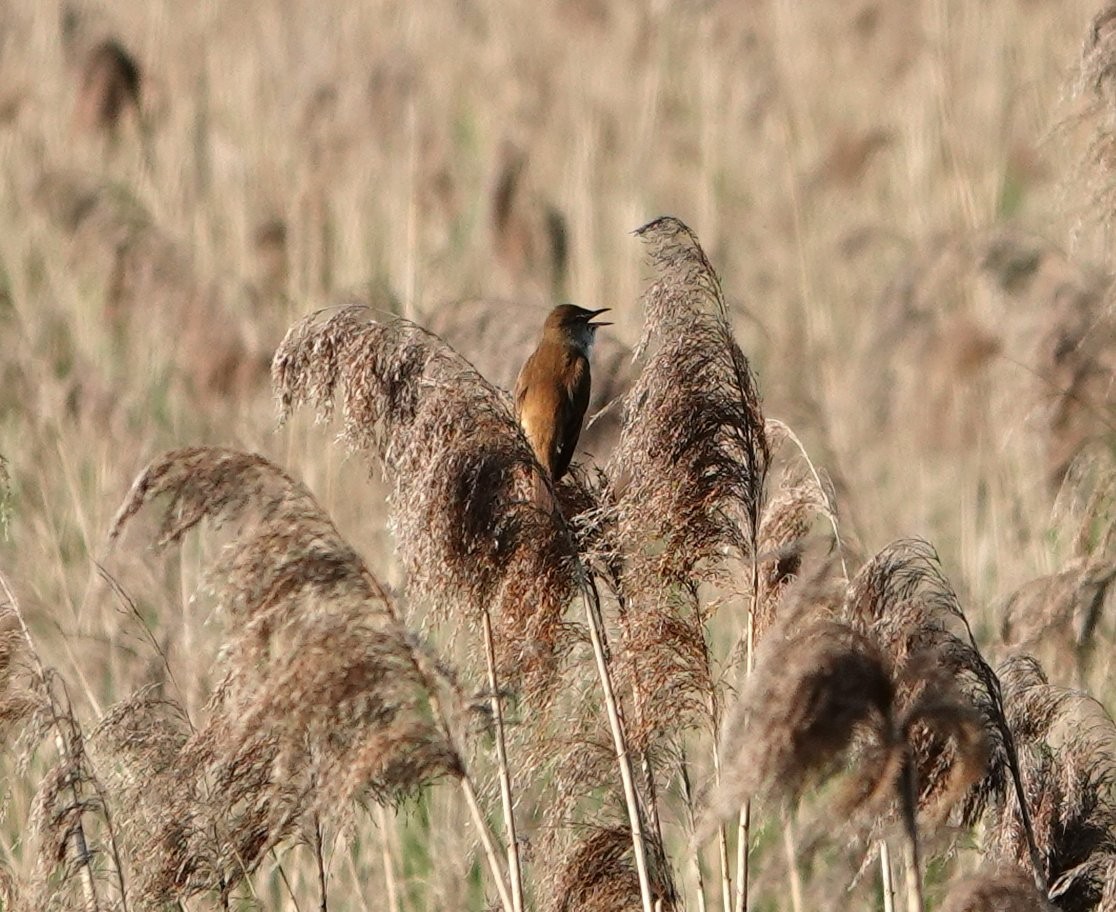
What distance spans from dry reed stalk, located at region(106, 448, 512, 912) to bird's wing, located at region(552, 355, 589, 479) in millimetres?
1251

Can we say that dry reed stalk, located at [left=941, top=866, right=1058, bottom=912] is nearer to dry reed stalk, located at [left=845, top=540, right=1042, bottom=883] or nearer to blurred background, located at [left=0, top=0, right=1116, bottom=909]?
dry reed stalk, located at [left=845, top=540, right=1042, bottom=883]

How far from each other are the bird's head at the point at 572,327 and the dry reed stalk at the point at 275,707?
5.49 ft

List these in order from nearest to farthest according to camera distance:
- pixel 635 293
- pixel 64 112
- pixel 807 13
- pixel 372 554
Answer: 1. pixel 372 554
2. pixel 635 293
3. pixel 64 112
4. pixel 807 13

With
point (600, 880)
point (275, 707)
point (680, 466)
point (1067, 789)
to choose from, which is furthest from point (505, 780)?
point (1067, 789)

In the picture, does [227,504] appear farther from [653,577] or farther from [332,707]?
[653,577]

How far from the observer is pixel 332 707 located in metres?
2.15

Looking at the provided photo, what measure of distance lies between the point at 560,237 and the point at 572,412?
1.72 metres

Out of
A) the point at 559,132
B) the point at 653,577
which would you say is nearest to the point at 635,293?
the point at 559,132

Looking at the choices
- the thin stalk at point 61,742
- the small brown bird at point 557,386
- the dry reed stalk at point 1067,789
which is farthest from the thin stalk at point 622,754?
the small brown bird at point 557,386

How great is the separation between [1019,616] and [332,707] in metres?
1.31

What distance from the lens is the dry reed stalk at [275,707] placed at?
2.15 meters

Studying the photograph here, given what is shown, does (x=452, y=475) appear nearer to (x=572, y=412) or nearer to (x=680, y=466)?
(x=680, y=466)

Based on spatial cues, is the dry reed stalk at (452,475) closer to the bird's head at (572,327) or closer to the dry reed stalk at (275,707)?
the dry reed stalk at (275,707)

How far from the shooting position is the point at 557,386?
12.7ft
